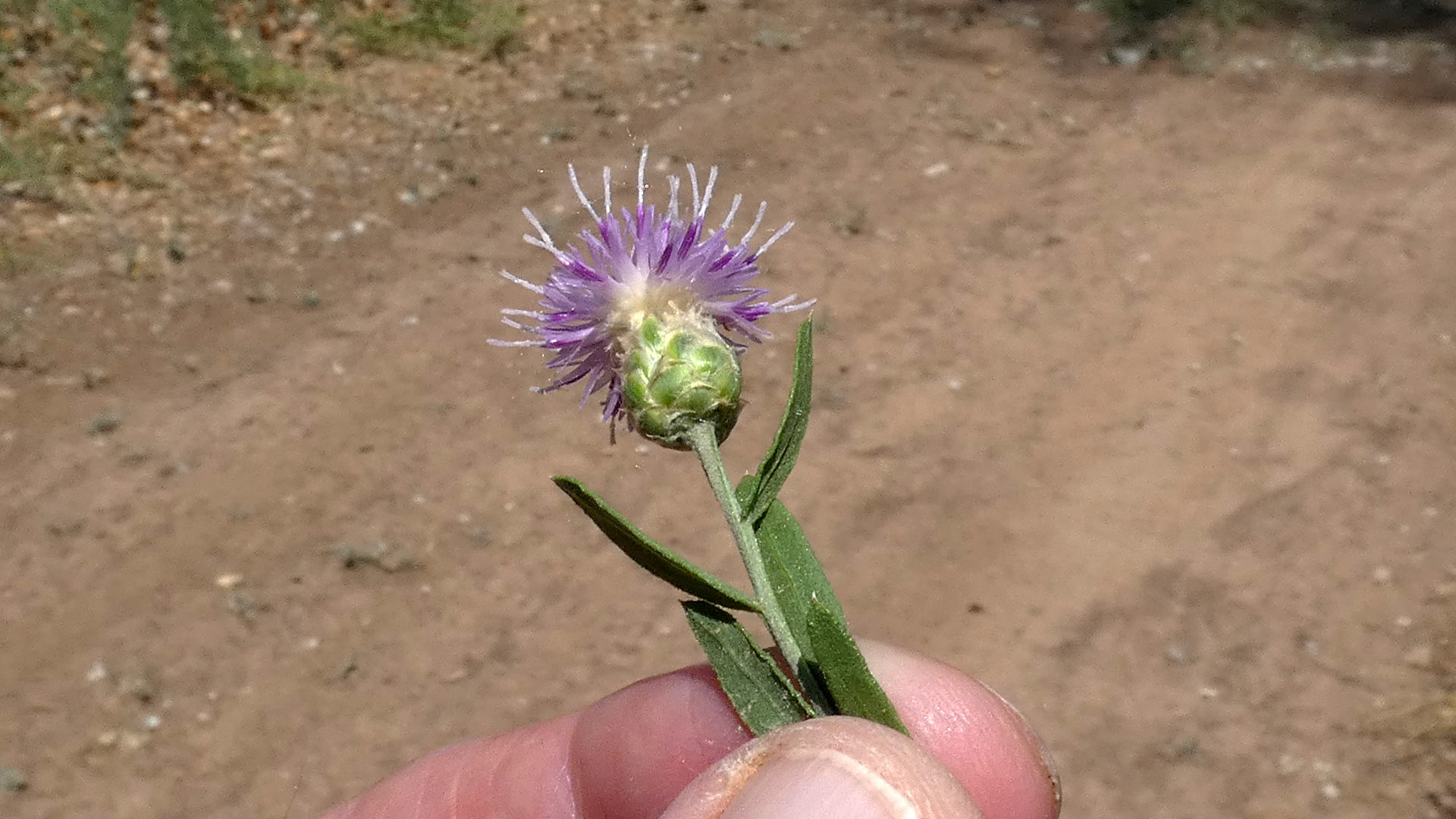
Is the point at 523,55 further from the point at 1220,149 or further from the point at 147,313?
the point at 1220,149

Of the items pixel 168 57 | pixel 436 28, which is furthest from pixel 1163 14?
pixel 168 57

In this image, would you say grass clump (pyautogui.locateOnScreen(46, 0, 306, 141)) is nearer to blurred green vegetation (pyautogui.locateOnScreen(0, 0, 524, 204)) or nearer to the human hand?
blurred green vegetation (pyautogui.locateOnScreen(0, 0, 524, 204))

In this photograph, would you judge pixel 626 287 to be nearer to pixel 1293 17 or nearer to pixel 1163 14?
pixel 1163 14

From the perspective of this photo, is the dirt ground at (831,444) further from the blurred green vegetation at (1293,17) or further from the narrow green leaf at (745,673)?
the narrow green leaf at (745,673)

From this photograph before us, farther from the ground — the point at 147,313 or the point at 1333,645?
the point at 147,313

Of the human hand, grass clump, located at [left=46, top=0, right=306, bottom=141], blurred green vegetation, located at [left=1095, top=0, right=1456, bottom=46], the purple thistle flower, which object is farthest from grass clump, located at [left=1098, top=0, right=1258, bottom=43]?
the purple thistle flower

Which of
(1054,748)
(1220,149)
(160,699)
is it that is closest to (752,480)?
(1054,748)

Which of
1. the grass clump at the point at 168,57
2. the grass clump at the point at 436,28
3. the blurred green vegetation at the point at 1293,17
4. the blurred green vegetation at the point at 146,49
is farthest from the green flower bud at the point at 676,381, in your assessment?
the blurred green vegetation at the point at 1293,17
